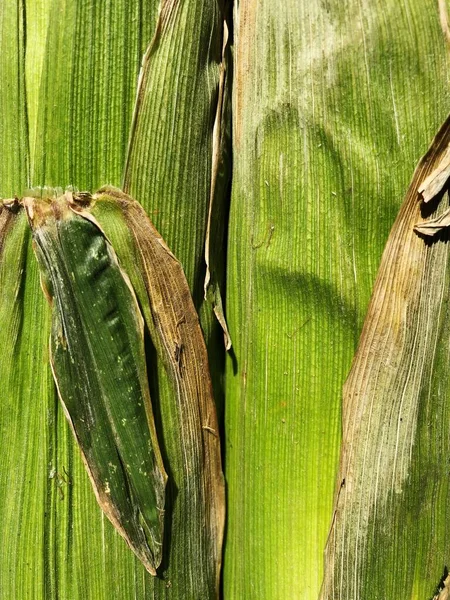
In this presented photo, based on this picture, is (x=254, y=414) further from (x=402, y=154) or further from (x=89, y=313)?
(x=402, y=154)

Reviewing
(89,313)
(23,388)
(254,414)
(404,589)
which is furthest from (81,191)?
(404,589)

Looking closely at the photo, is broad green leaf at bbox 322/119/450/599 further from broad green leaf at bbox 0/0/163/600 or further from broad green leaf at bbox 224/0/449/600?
broad green leaf at bbox 0/0/163/600

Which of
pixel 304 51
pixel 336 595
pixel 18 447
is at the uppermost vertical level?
pixel 304 51

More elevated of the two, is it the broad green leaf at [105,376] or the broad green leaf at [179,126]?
the broad green leaf at [179,126]

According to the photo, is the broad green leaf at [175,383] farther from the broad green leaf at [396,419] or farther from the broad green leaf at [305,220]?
the broad green leaf at [396,419]

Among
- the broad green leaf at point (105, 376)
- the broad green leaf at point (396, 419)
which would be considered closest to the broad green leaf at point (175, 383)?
the broad green leaf at point (105, 376)

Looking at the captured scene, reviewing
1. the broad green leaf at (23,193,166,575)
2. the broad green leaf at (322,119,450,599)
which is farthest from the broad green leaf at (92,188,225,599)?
the broad green leaf at (322,119,450,599)

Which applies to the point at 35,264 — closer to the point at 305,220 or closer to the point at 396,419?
the point at 305,220
